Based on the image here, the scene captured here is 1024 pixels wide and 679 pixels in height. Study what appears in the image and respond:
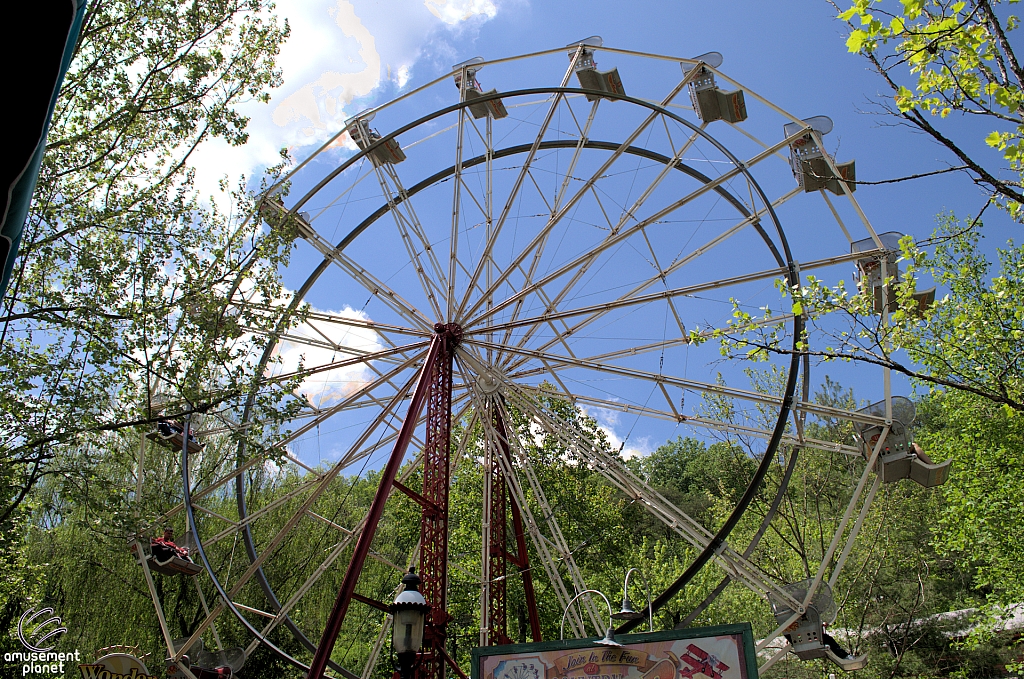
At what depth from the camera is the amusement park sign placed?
7.60 meters

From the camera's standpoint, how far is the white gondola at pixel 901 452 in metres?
11.6

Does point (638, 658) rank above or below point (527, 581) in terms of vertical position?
below

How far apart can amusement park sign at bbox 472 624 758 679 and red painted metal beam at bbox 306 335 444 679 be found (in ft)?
5.30

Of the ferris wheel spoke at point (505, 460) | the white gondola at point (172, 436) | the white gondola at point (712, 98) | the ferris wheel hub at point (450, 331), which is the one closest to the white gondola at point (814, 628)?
the ferris wheel spoke at point (505, 460)

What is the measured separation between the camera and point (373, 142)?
47.5ft

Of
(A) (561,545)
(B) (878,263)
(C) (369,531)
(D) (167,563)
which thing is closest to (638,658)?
(C) (369,531)

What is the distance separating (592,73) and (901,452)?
8.52 meters

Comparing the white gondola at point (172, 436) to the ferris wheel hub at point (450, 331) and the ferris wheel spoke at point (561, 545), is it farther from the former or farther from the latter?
the ferris wheel spoke at point (561, 545)

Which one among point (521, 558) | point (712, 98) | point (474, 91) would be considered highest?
point (474, 91)

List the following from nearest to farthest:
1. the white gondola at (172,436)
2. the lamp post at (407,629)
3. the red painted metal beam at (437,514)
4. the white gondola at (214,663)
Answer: the lamp post at (407,629)
the red painted metal beam at (437,514)
the white gondola at (214,663)
the white gondola at (172,436)

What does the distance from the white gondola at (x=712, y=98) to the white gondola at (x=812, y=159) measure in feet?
3.58

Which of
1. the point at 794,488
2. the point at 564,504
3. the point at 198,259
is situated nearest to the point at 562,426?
the point at 198,259

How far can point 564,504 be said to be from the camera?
74.0 feet
